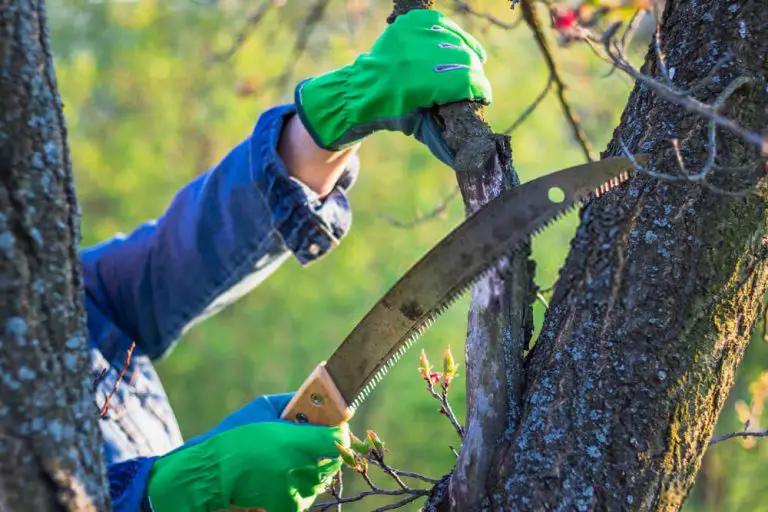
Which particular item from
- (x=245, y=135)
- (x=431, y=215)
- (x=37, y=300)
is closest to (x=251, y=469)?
(x=37, y=300)

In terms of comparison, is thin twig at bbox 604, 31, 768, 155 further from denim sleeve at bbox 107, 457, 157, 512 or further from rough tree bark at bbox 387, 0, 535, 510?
denim sleeve at bbox 107, 457, 157, 512

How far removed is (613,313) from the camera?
161cm

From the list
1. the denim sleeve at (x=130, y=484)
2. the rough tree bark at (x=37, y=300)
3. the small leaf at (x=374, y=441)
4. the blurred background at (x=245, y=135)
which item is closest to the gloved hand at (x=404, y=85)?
the small leaf at (x=374, y=441)

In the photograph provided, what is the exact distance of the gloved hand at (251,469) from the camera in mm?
1955

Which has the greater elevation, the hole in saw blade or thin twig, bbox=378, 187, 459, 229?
thin twig, bbox=378, 187, 459, 229

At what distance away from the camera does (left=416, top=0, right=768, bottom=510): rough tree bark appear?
1.55 metres

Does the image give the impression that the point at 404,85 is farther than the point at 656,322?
Yes

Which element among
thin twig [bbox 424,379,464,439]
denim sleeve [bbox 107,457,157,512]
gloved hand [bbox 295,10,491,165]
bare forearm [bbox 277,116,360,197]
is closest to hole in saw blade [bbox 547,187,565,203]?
gloved hand [bbox 295,10,491,165]

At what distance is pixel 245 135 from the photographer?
9.16 meters

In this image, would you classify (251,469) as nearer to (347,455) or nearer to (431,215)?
(347,455)

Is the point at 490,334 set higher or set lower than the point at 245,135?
lower

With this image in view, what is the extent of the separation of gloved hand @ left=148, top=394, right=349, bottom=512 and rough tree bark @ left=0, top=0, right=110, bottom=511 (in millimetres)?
728

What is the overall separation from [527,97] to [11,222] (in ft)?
26.2

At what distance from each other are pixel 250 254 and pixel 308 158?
43 centimetres
